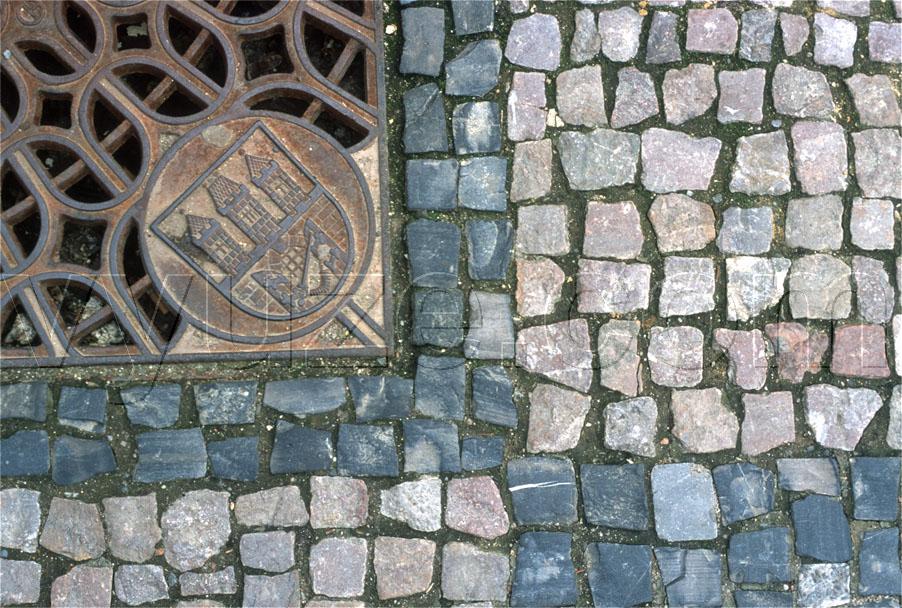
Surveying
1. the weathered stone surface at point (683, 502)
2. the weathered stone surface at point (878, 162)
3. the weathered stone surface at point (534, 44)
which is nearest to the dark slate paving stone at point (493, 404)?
the weathered stone surface at point (683, 502)

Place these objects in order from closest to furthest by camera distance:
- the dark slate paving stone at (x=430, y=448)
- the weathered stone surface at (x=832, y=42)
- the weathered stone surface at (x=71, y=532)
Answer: the weathered stone surface at (x=71, y=532)
the dark slate paving stone at (x=430, y=448)
the weathered stone surface at (x=832, y=42)

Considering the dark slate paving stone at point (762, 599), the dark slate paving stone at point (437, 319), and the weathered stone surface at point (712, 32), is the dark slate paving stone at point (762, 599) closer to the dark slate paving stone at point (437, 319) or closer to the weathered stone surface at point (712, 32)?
the dark slate paving stone at point (437, 319)

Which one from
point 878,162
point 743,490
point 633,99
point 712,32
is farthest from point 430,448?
point 878,162

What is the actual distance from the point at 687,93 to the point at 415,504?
192 centimetres

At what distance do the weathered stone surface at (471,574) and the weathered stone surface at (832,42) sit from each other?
2364 mm

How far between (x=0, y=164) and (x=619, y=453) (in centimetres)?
254

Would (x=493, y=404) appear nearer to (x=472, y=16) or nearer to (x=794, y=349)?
(x=794, y=349)

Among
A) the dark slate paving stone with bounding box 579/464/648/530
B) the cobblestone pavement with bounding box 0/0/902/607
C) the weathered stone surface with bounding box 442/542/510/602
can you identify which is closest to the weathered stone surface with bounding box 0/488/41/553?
the cobblestone pavement with bounding box 0/0/902/607

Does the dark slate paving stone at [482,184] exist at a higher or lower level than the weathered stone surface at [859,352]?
higher

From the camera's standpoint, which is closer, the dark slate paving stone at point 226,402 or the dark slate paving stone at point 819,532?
the dark slate paving stone at point 226,402

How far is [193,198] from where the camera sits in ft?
9.73

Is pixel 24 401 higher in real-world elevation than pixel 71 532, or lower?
higher

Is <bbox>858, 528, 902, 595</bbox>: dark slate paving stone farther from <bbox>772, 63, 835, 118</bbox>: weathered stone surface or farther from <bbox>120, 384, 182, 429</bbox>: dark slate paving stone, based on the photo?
<bbox>120, 384, 182, 429</bbox>: dark slate paving stone

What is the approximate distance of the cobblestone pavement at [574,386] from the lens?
2938 millimetres
